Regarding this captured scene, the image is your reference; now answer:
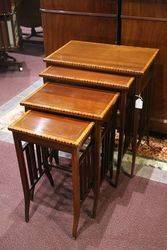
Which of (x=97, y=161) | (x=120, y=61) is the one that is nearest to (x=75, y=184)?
(x=97, y=161)

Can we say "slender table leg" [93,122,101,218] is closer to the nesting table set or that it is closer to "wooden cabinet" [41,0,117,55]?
the nesting table set

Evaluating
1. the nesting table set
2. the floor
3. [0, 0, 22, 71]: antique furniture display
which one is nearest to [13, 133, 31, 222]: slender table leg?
the nesting table set

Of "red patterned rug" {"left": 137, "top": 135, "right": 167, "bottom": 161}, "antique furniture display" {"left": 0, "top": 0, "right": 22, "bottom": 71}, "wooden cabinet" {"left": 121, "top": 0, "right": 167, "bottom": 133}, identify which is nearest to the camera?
"wooden cabinet" {"left": 121, "top": 0, "right": 167, "bottom": 133}

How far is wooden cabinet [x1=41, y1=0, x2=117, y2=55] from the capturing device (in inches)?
85.0

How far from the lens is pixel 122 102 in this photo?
172cm

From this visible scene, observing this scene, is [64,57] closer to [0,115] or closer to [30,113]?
[30,113]

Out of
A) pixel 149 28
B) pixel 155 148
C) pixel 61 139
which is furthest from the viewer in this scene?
pixel 155 148

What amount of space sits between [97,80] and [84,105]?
0.21 metres

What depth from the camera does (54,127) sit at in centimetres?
149

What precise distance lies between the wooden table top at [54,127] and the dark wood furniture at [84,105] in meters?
0.04

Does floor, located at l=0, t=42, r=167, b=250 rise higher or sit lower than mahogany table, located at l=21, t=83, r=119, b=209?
lower

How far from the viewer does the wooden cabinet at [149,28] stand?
2025mm

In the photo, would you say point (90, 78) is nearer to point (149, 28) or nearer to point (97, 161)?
point (97, 161)

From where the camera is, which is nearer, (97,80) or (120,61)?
(97,80)
